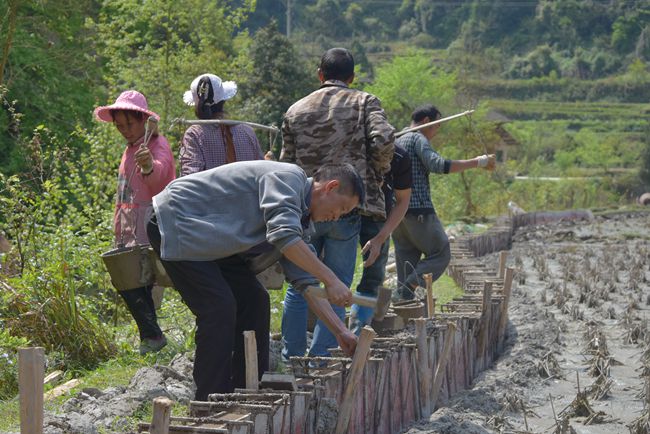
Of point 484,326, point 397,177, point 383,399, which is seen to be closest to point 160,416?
point 383,399

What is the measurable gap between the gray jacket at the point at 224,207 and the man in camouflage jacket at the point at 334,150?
4.03ft

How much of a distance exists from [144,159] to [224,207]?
156 centimetres

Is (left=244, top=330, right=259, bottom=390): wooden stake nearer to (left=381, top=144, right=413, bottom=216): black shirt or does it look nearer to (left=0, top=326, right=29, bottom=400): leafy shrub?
(left=0, top=326, right=29, bottom=400): leafy shrub

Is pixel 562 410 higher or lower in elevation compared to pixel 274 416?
lower

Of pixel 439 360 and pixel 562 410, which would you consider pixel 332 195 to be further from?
pixel 562 410

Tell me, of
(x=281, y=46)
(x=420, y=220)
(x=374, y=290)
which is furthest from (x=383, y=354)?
(x=281, y=46)

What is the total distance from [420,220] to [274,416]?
13.8 ft

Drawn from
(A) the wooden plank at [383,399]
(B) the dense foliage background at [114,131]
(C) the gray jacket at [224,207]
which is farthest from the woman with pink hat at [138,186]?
(A) the wooden plank at [383,399]

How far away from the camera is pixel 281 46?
24.9 meters

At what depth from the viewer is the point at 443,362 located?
19.9 ft

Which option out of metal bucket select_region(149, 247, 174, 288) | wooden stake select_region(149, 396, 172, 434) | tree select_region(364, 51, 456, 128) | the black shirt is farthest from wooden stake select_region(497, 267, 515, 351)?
tree select_region(364, 51, 456, 128)

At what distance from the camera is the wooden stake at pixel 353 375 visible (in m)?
4.67

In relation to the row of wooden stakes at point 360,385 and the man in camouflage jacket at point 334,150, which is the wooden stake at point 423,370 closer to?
the row of wooden stakes at point 360,385

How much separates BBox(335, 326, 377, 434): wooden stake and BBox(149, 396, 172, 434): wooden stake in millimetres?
1321
